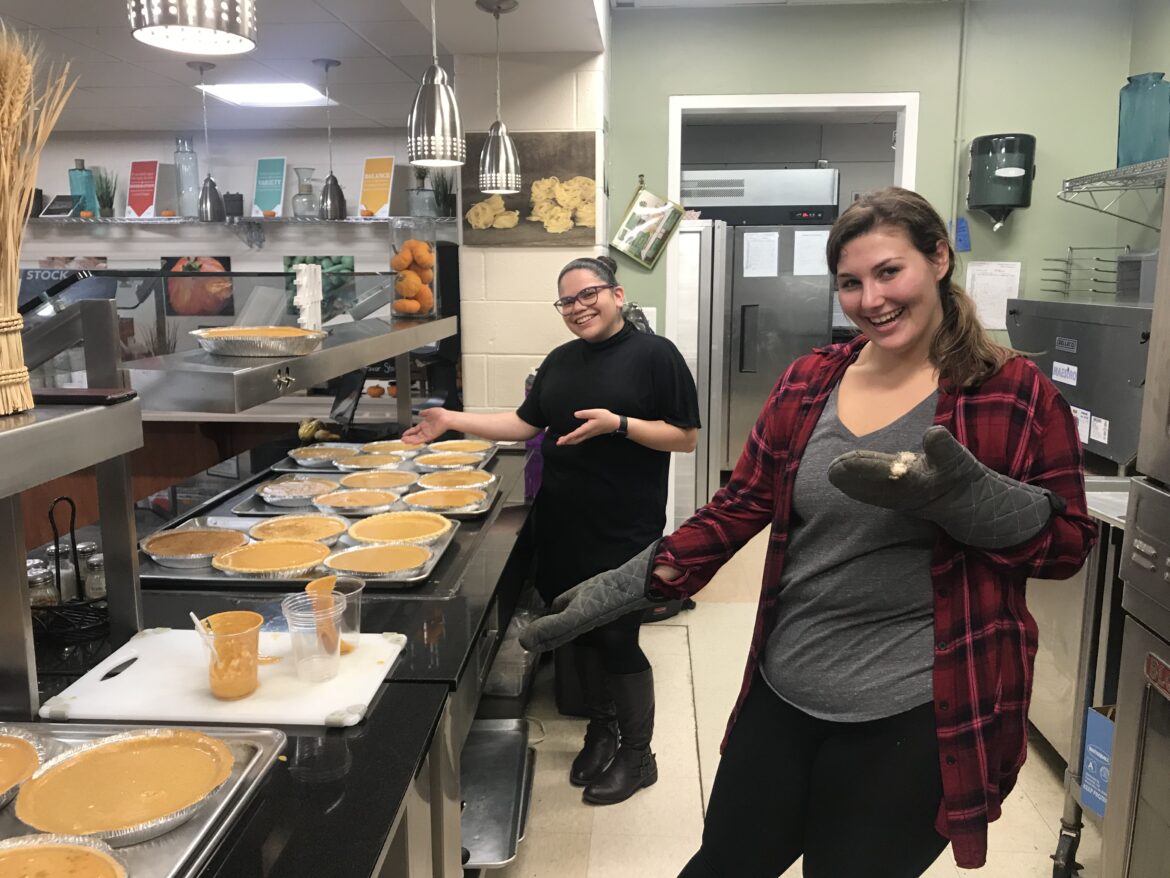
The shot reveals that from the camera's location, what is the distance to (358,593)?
4.85 ft

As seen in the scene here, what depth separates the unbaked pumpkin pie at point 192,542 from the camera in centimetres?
194

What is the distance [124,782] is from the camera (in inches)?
41.7

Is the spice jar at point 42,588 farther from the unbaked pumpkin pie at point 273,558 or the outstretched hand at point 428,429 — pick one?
the outstretched hand at point 428,429

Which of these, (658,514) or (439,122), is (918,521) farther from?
(439,122)

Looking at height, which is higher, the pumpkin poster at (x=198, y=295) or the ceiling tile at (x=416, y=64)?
the ceiling tile at (x=416, y=64)

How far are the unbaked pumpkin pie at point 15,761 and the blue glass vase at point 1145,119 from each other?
378 centimetres

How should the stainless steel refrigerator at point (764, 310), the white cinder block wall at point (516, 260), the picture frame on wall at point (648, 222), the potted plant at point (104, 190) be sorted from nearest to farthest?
1. the white cinder block wall at point (516, 260)
2. the picture frame on wall at point (648, 222)
3. the stainless steel refrigerator at point (764, 310)
4. the potted plant at point (104, 190)

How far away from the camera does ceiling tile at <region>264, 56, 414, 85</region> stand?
14.4ft

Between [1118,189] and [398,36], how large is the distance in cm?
317

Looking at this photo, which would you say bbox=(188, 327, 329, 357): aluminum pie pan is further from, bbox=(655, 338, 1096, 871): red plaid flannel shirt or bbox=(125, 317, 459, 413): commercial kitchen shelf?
bbox=(655, 338, 1096, 871): red plaid flannel shirt

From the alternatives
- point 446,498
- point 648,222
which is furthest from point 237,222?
point 446,498

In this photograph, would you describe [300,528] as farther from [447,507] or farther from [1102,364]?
[1102,364]

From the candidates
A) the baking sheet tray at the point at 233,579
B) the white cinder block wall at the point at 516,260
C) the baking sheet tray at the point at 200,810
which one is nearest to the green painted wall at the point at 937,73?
the white cinder block wall at the point at 516,260

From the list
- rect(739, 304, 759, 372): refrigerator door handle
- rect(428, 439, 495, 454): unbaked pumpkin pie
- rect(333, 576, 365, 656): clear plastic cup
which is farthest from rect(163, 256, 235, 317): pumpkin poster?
rect(739, 304, 759, 372): refrigerator door handle
